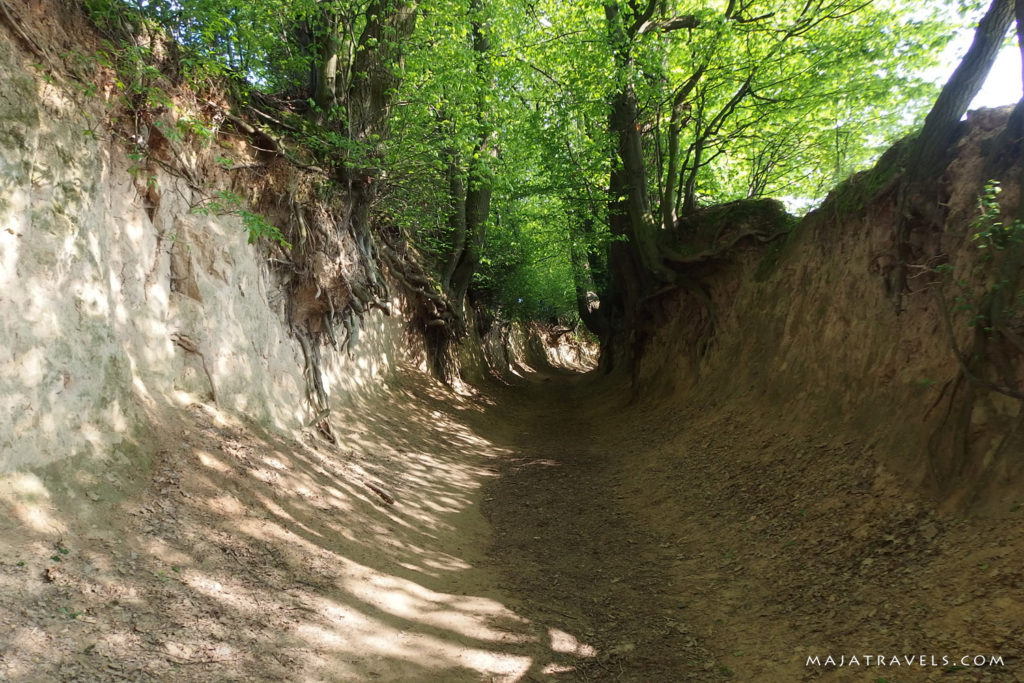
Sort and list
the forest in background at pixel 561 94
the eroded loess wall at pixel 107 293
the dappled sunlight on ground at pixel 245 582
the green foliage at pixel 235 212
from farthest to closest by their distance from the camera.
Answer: the forest in background at pixel 561 94 → the green foliage at pixel 235 212 → the eroded loess wall at pixel 107 293 → the dappled sunlight on ground at pixel 245 582

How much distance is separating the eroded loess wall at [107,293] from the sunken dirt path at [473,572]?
34 cm

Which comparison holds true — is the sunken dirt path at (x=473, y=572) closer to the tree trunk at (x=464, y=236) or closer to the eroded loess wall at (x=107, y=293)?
the eroded loess wall at (x=107, y=293)

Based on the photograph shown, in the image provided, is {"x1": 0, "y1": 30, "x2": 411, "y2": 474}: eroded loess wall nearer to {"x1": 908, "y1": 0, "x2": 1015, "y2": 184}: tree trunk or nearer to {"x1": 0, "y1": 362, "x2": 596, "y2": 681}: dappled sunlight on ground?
{"x1": 0, "y1": 362, "x2": 596, "y2": 681}: dappled sunlight on ground

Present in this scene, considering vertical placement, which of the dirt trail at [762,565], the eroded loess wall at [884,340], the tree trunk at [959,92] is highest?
the tree trunk at [959,92]

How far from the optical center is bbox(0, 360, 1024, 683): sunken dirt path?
10.2ft

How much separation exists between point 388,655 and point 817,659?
9.10 feet

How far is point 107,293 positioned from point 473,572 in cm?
406

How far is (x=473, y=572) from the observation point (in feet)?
16.5

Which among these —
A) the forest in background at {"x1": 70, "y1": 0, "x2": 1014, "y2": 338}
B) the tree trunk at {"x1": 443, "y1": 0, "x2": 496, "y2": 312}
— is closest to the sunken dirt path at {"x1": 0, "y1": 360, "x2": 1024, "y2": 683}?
the forest in background at {"x1": 70, "y1": 0, "x2": 1014, "y2": 338}

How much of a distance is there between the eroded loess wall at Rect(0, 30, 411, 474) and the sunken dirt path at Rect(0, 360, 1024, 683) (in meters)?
0.34

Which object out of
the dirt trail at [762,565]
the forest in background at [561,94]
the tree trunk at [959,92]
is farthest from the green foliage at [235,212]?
the tree trunk at [959,92]

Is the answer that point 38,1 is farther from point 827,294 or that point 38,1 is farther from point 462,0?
point 827,294

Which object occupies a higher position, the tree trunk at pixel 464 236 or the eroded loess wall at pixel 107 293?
the tree trunk at pixel 464 236

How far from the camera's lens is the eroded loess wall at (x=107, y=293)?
12.4 ft
